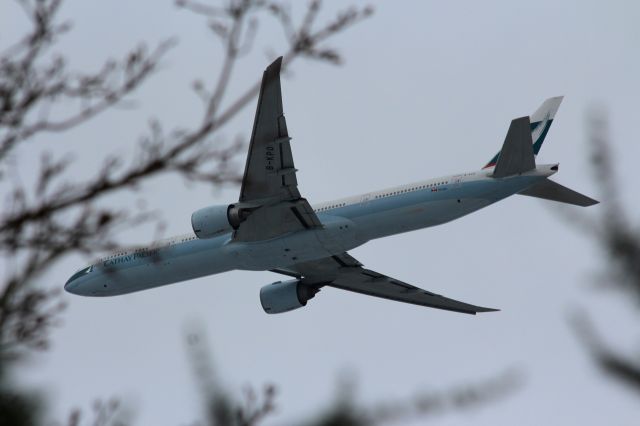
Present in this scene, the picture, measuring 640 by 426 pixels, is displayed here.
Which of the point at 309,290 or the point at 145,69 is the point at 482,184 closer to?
the point at 309,290

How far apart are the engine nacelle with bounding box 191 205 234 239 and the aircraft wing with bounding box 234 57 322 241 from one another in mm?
636

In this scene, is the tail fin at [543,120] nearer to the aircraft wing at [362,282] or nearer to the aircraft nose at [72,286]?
the aircraft wing at [362,282]

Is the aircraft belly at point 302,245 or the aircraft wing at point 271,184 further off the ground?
the aircraft wing at point 271,184

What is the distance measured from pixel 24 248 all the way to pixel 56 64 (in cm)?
189

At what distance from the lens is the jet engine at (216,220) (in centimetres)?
3203

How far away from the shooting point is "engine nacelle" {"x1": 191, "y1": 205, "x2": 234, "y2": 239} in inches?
1260

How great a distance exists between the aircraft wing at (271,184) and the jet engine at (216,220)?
18 cm

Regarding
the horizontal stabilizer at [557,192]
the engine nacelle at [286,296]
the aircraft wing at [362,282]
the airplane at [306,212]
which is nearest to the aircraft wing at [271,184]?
the airplane at [306,212]

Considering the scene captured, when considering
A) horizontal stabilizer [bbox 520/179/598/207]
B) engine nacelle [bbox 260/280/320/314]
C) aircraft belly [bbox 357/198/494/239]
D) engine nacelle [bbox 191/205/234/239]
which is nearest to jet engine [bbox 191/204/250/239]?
engine nacelle [bbox 191/205/234/239]

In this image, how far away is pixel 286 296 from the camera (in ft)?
132

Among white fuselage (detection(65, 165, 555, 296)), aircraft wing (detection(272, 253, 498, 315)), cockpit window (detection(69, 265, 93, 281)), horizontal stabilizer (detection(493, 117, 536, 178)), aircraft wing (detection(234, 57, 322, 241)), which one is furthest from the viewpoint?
aircraft wing (detection(272, 253, 498, 315))

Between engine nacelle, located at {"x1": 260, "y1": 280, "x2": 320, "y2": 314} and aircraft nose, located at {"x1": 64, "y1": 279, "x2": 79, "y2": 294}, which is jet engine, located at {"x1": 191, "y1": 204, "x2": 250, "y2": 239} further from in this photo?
aircraft nose, located at {"x1": 64, "y1": 279, "x2": 79, "y2": 294}

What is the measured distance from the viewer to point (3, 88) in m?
7.04

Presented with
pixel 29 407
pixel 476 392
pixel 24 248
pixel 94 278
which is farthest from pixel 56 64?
pixel 94 278
